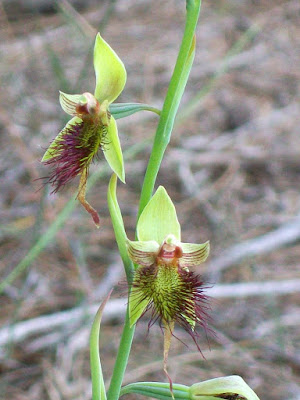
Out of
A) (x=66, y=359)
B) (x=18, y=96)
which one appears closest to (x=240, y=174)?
(x=18, y=96)

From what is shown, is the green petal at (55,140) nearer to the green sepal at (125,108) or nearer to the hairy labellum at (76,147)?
the hairy labellum at (76,147)

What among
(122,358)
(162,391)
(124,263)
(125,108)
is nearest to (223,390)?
(162,391)

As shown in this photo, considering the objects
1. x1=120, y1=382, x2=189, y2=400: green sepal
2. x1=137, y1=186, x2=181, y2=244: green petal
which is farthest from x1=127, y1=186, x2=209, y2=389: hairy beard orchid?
x1=120, y1=382, x2=189, y2=400: green sepal

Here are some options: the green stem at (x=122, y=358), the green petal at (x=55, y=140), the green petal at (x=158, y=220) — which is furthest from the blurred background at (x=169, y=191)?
the green petal at (x=158, y=220)

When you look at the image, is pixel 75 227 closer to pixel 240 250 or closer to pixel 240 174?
pixel 240 250

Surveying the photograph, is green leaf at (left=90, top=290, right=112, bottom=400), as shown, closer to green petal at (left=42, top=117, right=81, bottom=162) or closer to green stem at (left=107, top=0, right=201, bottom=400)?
green stem at (left=107, top=0, right=201, bottom=400)

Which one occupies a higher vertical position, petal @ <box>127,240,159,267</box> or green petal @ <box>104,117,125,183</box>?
green petal @ <box>104,117,125,183</box>
